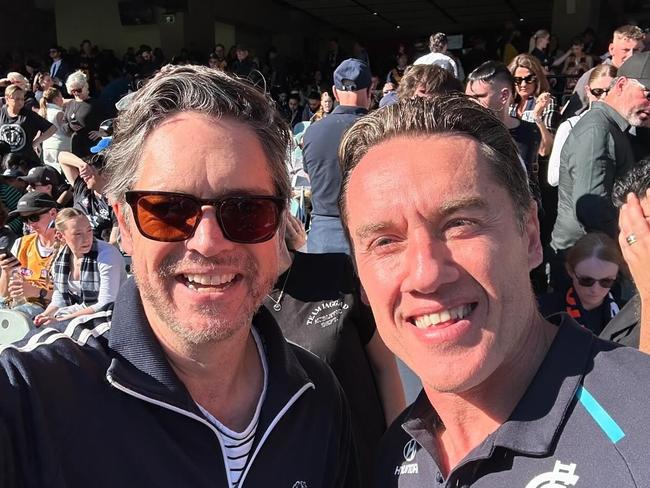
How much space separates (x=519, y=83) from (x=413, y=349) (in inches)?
198

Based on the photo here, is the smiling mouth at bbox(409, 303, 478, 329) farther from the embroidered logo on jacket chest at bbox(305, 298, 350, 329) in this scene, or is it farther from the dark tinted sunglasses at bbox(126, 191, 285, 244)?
the embroidered logo on jacket chest at bbox(305, 298, 350, 329)

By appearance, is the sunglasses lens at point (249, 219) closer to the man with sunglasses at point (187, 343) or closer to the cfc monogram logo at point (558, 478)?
the man with sunglasses at point (187, 343)

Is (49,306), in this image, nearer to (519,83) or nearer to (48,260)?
(48,260)

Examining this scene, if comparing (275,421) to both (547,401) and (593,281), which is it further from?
(593,281)

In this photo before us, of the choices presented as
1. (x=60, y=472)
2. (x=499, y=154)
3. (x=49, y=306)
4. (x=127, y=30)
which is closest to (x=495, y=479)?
(x=499, y=154)

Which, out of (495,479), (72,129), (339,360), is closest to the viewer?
(495,479)

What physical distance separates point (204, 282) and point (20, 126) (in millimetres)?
8114

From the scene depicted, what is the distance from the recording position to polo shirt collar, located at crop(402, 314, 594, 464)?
4.11 ft

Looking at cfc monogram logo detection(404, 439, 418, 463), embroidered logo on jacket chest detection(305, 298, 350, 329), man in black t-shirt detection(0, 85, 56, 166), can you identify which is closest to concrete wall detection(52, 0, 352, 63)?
man in black t-shirt detection(0, 85, 56, 166)

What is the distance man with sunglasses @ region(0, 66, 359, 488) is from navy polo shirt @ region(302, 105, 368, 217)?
2494 millimetres

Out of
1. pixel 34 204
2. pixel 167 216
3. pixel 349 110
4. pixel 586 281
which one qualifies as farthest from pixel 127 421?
pixel 34 204

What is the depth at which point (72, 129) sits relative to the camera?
838 centimetres

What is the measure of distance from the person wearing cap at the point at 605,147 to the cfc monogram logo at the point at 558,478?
2833 mm

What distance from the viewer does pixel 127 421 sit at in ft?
4.57
